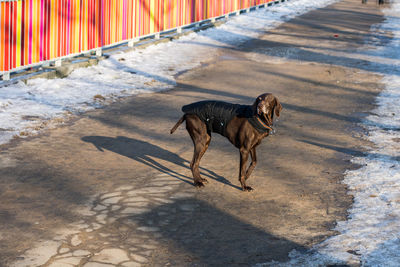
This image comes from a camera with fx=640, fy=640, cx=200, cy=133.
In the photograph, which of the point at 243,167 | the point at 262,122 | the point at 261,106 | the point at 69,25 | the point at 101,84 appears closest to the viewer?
the point at 261,106

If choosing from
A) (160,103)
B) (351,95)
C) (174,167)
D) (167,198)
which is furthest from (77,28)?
(167,198)

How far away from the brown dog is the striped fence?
677cm

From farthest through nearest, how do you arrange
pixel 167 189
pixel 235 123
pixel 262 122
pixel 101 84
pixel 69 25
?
pixel 69 25
pixel 101 84
pixel 167 189
pixel 235 123
pixel 262 122

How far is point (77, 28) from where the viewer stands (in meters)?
15.9

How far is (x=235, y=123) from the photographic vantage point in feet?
25.1

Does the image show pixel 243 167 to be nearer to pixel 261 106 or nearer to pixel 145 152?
pixel 261 106

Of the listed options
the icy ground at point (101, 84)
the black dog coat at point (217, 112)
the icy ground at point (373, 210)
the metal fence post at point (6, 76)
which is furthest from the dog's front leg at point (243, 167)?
the metal fence post at point (6, 76)

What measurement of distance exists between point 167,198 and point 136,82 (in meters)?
7.66

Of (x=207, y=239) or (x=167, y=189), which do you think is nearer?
(x=207, y=239)

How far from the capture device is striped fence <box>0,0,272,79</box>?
13344 mm

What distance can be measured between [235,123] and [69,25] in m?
8.88

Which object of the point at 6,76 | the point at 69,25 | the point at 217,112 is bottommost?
the point at 6,76

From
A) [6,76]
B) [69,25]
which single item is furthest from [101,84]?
[6,76]

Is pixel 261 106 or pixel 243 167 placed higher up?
pixel 261 106
